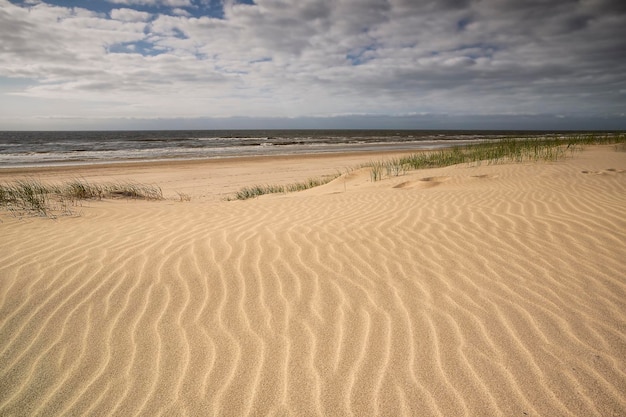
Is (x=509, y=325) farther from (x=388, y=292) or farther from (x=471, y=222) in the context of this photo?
(x=471, y=222)

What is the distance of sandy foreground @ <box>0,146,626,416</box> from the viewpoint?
79.8 inches

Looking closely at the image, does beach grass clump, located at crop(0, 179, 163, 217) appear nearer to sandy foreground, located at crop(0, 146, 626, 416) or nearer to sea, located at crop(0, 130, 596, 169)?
sandy foreground, located at crop(0, 146, 626, 416)

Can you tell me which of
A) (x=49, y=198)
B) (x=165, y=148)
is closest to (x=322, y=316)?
(x=49, y=198)

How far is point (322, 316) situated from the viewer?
2.76 metres

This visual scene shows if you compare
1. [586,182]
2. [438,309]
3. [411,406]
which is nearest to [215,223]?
[438,309]

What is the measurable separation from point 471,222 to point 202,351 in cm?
389

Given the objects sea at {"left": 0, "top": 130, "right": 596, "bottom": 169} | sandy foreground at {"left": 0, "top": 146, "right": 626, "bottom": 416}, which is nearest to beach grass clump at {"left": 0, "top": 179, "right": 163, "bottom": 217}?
sandy foreground at {"left": 0, "top": 146, "right": 626, "bottom": 416}

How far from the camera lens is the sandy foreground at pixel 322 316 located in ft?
6.65

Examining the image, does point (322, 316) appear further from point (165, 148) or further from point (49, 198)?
point (165, 148)

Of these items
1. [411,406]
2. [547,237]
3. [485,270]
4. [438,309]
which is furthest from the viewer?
[547,237]

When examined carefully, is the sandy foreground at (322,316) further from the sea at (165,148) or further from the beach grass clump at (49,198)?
the sea at (165,148)

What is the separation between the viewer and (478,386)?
6.67 feet

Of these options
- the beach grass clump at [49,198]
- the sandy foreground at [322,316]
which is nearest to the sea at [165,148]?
the beach grass clump at [49,198]

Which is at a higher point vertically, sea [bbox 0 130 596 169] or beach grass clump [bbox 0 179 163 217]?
sea [bbox 0 130 596 169]
